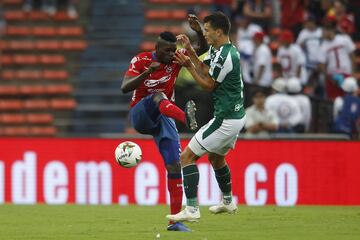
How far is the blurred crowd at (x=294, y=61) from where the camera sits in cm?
1927

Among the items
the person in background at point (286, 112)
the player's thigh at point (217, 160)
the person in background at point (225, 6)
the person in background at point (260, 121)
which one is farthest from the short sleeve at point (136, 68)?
the person in background at point (225, 6)

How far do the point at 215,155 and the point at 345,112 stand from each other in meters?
6.97

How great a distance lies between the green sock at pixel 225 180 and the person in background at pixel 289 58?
27.6 feet

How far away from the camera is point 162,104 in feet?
38.9

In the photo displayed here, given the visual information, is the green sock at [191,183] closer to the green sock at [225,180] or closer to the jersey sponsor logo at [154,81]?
the green sock at [225,180]

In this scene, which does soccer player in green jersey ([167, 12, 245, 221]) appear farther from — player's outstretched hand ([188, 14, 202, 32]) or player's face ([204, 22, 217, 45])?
player's outstretched hand ([188, 14, 202, 32])

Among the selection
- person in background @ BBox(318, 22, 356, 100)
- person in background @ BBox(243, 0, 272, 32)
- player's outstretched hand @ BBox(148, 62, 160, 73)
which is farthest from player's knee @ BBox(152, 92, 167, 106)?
person in background @ BBox(243, 0, 272, 32)

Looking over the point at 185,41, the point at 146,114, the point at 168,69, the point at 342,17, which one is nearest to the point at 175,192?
the point at 146,114

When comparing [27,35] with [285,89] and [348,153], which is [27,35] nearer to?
[285,89]

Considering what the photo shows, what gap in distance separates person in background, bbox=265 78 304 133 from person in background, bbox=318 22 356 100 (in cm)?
211

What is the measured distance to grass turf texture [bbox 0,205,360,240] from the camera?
37.6 ft

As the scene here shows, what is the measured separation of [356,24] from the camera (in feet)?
78.0

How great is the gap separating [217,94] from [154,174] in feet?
19.2

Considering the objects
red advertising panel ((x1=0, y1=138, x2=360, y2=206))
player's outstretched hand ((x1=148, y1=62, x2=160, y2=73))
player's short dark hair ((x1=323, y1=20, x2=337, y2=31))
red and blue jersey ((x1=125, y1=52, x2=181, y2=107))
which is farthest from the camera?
player's short dark hair ((x1=323, y1=20, x2=337, y2=31))
